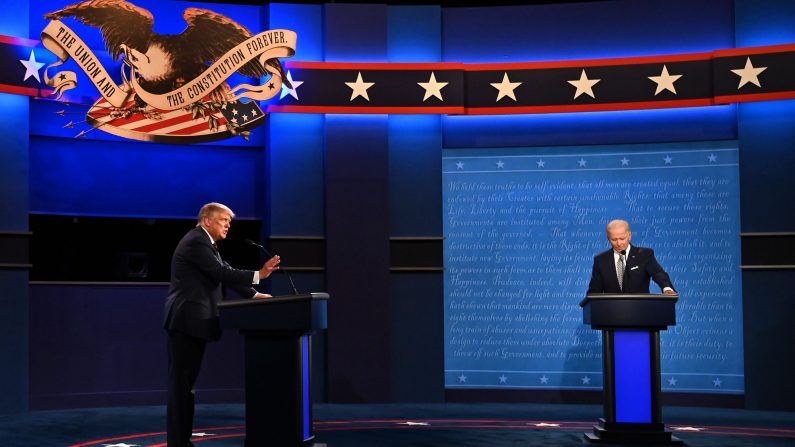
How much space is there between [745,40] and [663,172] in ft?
4.53

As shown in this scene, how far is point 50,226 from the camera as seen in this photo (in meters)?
8.13

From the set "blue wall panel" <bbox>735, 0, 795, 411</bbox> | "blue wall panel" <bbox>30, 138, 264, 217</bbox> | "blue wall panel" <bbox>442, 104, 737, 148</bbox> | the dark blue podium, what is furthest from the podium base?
"blue wall panel" <bbox>30, 138, 264, 217</bbox>

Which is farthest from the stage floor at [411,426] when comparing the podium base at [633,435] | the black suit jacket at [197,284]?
the black suit jacket at [197,284]

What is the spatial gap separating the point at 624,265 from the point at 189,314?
3.13 metres

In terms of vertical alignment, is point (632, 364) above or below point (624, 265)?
below

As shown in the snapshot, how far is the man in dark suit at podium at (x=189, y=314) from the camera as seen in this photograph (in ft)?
17.2

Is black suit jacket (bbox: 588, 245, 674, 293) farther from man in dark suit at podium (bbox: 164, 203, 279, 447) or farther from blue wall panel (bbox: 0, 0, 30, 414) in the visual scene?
blue wall panel (bbox: 0, 0, 30, 414)

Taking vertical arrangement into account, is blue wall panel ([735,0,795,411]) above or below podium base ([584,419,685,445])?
above

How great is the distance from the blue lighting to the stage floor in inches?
14.4

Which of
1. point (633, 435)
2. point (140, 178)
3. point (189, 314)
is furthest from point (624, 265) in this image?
point (140, 178)

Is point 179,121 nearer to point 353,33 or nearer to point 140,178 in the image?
point 140,178

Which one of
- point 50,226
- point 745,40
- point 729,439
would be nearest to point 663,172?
point 745,40

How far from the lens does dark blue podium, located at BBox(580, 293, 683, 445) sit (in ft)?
19.5

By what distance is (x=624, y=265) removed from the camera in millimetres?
6570
